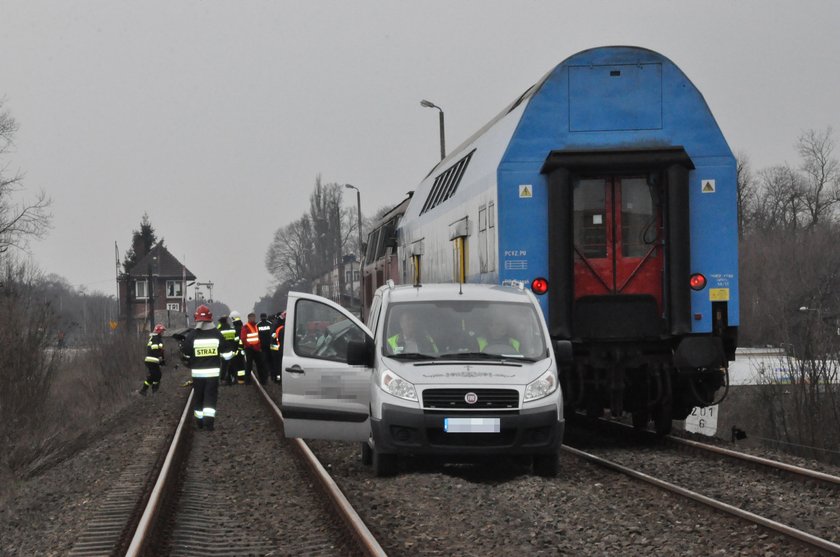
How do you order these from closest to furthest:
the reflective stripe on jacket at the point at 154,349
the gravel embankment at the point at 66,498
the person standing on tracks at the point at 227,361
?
the gravel embankment at the point at 66,498, the person standing on tracks at the point at 227,361, the reflective stripe on jacket at the point at 154,349

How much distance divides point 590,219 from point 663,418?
2664 mm

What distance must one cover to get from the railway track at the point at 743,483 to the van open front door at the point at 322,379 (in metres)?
2.65

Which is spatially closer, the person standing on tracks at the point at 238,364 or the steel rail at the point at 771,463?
the steel rail at the point at 771,463

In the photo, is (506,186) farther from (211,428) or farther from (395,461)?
(211,428)

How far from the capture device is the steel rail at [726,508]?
7.39 m

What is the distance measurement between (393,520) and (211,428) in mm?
9557


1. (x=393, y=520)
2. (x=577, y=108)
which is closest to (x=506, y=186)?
(x=577, y=108)

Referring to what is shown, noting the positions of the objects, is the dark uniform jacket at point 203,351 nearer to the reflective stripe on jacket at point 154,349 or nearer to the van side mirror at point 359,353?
the van side mirror at point 359,353

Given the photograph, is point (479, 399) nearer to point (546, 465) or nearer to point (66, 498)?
point (546, 465)

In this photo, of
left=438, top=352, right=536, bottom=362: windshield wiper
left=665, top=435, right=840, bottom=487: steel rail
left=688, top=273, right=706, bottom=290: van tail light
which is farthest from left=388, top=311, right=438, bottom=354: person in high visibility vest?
left=688, top=273, right=706, bottom=290: van tail light

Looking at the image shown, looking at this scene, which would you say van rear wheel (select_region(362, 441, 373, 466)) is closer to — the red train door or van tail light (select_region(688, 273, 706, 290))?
the red train door

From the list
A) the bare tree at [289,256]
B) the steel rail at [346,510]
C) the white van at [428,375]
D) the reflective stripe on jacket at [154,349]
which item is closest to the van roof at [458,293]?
the white van at [428,375]

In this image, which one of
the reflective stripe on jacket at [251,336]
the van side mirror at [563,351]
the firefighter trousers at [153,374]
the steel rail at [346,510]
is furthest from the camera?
the reflective stripe on jacket at [251,336]

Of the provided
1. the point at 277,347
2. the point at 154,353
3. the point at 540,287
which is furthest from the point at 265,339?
the point at 540,287
